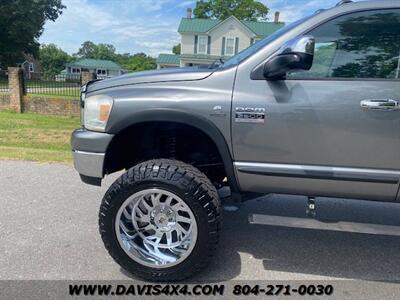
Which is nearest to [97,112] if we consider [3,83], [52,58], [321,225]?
[321,225]

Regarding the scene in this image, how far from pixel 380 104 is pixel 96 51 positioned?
135097 mm

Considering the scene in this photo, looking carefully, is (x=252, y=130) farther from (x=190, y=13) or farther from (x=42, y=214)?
(x=190, y=13)

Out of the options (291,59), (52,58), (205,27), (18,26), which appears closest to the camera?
(291,59)

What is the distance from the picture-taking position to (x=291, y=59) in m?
2.55

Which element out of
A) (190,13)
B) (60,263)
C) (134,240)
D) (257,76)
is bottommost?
(60,263)

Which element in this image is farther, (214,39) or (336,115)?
(214,39)

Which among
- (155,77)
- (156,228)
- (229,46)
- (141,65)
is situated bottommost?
(156,228)

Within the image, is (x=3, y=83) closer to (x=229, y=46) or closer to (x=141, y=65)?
(x=229, y=46)

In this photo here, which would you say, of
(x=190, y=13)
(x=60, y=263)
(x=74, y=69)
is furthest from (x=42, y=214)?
(x=74, y=69)

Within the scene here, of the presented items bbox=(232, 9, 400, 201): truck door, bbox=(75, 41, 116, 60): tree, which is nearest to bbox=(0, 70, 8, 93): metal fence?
bbox=(232, 9, 400, 201): truck door

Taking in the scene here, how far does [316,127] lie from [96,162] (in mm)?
1679

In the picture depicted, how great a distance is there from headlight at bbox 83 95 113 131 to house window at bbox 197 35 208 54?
37.9 m

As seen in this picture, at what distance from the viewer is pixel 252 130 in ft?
9.14

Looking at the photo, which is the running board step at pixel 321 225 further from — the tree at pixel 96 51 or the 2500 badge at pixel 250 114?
the tree at pixel 96 51
